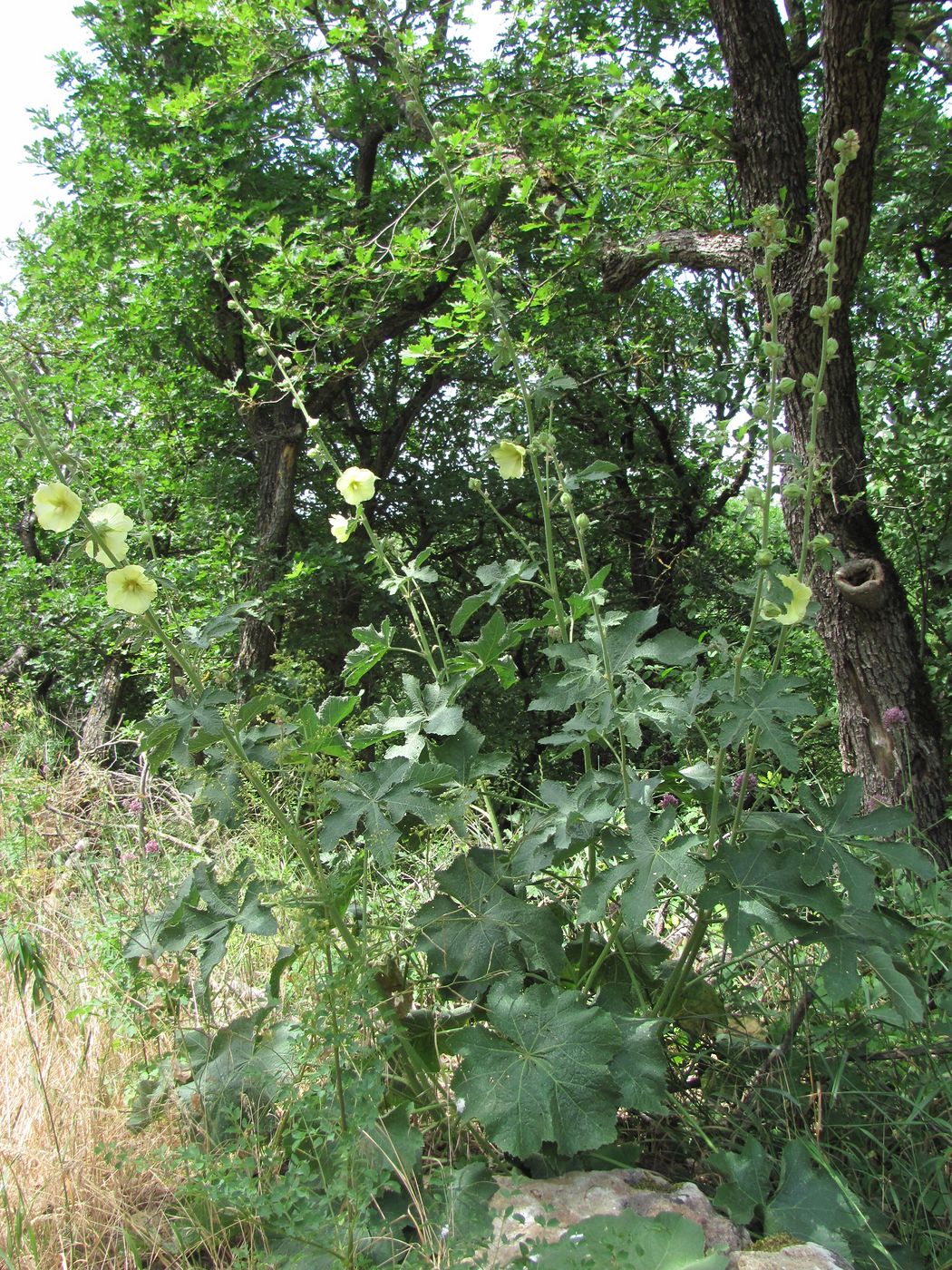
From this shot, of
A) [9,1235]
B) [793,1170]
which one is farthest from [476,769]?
[9,1235]

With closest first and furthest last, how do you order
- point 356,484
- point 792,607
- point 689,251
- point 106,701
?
point 792,607 < point 356,484 < point 689,251 < point 106,701

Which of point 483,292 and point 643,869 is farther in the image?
point 483,292

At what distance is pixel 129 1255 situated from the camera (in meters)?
1.52

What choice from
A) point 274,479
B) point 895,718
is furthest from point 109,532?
point 274,479

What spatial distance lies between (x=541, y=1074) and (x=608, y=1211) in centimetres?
21

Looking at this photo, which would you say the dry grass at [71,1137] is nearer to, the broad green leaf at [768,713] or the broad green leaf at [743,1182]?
the broad green leaf at [743,1182]

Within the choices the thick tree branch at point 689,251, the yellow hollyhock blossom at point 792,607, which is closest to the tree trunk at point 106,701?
the thick tree branch at point 689,251

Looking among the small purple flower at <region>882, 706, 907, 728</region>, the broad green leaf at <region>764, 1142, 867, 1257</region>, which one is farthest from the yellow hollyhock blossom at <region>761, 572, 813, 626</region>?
the small purple flower at <region>882, 706, 907, 728</region>

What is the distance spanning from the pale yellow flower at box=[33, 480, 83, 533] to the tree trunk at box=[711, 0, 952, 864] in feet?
8.28

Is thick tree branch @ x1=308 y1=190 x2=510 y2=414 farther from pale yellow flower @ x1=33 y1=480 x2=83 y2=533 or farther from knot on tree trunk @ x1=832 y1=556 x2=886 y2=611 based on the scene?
pale yellow flower @ x1=33 y1=480 x2=83 y2=533

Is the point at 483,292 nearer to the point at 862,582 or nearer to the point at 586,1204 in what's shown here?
the point at 862,582

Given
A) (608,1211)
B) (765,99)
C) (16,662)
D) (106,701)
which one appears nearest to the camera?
(608,1211)

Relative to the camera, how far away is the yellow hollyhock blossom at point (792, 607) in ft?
5.03

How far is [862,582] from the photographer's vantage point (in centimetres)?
348
